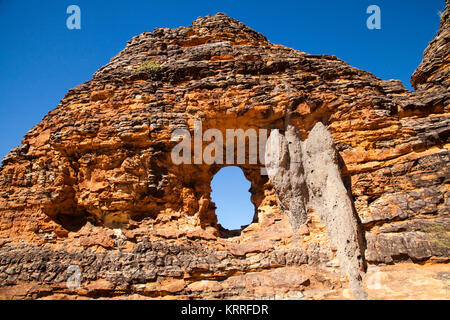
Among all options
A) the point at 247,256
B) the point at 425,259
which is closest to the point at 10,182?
the point at 247,256

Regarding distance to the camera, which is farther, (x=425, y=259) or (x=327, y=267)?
(x=327, y=267)

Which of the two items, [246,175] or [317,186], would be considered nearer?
[317,186]

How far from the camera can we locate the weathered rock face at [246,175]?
9.52 meters

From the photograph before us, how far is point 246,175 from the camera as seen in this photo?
46.8 feet

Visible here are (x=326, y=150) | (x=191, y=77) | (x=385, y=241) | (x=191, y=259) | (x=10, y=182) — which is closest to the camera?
(x=385, y=241)

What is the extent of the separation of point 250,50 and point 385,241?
9.63 meters

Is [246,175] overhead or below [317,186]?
overhead

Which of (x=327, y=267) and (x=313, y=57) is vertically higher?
(x=313, y=57)

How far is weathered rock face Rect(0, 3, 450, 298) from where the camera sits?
952 cm

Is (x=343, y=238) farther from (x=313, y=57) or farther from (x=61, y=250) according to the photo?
(x=61, y=250)

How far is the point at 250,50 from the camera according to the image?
44.5 ft

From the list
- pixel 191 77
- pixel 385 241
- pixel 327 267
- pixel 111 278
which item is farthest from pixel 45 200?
pixel 385 241

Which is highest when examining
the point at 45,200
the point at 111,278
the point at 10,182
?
the point at 10,182

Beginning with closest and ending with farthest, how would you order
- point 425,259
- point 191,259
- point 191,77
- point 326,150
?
point 425,259
point 191,259
point 326,150
point 191,77
